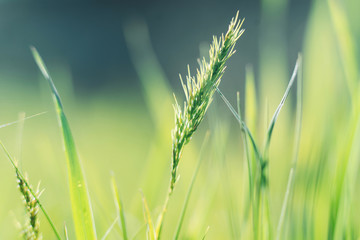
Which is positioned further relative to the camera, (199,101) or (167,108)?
(167,108)

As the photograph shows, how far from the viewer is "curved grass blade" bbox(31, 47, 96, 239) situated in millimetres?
265

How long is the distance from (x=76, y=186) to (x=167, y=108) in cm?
35

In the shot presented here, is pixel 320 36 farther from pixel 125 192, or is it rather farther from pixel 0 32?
pixel 0 32

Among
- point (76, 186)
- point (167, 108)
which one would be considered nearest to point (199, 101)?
point (76, 186)

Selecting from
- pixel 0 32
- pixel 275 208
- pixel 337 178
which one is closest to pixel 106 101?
pixel 0 32

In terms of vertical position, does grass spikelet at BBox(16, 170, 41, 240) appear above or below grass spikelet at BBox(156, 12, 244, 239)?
below

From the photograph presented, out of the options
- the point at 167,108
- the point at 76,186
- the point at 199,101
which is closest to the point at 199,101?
the point at 199,101

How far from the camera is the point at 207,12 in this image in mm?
1773

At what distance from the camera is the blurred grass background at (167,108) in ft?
1.45

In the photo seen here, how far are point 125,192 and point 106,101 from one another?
0.59m

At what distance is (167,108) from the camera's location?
61 cm

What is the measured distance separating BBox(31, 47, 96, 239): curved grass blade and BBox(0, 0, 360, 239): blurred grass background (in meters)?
0.04

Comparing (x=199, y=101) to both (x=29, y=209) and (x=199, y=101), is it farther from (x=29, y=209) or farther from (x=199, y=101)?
(x=29, y=209)

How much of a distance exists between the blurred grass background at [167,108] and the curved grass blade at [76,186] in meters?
0.04
